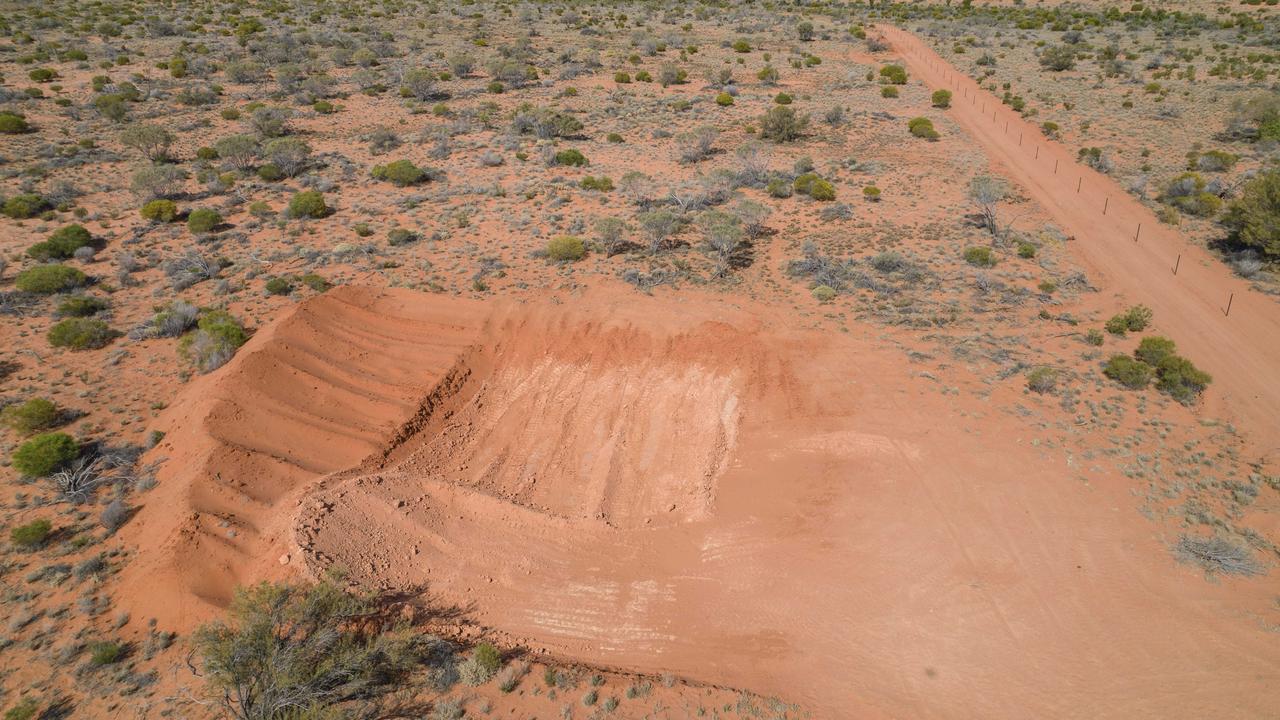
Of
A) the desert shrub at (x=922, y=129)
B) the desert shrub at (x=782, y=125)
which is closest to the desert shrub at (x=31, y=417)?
the desert shrub at (x=782, y=125)

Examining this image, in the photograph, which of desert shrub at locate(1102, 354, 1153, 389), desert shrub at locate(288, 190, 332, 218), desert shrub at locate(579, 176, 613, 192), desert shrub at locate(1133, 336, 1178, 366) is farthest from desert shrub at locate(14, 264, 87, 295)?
desert shrub at locate(1133, 336, 1178, 366)

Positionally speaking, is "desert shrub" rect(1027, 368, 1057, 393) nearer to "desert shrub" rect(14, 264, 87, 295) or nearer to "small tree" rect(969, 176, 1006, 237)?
"small tree" rect(969, 176, 1006, 237)

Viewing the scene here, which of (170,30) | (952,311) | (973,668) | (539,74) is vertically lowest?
(973,668)

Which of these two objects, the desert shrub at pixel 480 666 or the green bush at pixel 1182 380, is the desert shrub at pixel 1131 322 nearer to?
the green bush at pixel 1182 380

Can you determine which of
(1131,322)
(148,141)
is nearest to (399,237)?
(148,141)

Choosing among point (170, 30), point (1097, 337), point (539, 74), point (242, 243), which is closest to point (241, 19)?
point (170, 30)

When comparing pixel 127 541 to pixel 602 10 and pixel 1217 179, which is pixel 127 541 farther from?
pixel 602 10
